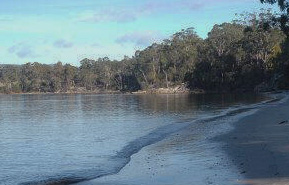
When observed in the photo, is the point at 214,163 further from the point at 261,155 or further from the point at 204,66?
the point at 204,66

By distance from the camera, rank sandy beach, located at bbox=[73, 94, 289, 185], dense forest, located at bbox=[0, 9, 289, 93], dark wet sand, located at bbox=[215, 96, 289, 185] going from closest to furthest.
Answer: dark wet sand, located at bbox=[215, 96, 289, 185] → sandy beach, located at bbox=[73, 94, 289, 185] → dense forest, located at bbox=[0, 9, 289, 93]

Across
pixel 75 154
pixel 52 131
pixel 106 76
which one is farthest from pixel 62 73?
pixel 75 154

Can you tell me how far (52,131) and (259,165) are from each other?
22.3m

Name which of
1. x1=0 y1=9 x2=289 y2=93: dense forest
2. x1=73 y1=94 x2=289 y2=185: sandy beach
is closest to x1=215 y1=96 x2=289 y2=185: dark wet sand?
x1=73 y1=94 x2=289 y2=185: sandy beach

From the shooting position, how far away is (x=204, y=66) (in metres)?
127

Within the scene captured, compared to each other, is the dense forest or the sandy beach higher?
the dense forest

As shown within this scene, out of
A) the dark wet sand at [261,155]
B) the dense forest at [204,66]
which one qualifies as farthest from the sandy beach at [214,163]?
the dense forest at [204,66]

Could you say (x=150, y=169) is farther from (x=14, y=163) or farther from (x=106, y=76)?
(x=106, y=76)

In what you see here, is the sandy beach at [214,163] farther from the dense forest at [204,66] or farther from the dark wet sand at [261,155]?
the dense forest at [204,66]

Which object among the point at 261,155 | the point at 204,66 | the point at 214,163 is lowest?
the point at 214,163

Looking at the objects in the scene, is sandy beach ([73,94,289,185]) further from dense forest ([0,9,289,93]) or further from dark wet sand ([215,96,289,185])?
dense forest ([0,9,289,93])

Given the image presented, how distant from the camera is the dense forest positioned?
355ft

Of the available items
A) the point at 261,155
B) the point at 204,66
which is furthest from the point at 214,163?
the point at 204,66

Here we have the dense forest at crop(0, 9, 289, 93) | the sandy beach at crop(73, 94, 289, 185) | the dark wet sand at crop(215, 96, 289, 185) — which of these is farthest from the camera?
the dense forest at crop(0, 9, 289, 93)
